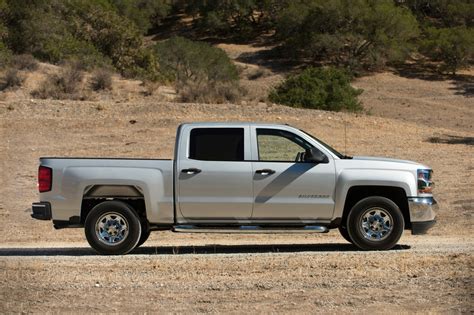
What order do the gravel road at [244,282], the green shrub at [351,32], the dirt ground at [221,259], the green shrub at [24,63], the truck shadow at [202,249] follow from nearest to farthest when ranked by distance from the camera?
1. the gravel road at [244,282]
2. the dirt ground at [221,259]
3. the truck shadow at [202,249]
4. the green shrub at [24,63]
5. the green shrub at [351,32]

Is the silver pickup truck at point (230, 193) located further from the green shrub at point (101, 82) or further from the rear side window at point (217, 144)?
the green shrub at point (101, 82)

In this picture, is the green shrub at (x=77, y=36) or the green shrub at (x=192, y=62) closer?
the green shrub at (x=77, y=36)

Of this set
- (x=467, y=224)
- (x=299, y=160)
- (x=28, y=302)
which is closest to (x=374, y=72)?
(x=467, y=224)

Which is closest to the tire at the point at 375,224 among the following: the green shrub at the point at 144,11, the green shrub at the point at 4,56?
the green shrub at the point at 4,56

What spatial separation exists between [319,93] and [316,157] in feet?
78.7

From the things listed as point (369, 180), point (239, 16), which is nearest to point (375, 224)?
point (369, 180)

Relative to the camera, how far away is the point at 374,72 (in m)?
57.8

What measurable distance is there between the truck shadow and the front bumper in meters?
0.53

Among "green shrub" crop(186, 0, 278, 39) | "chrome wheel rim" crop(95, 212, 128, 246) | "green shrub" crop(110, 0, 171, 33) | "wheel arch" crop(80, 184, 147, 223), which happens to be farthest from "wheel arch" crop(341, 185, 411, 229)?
"green shrub" crop(110, 0, 171, 33)

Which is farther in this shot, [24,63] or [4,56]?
[4,56]

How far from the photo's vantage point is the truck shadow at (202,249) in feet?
41.5

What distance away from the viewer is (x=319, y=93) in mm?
35531

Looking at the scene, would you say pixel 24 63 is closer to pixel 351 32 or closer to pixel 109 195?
pixel 109 195

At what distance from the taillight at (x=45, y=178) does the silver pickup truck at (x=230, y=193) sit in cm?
1
